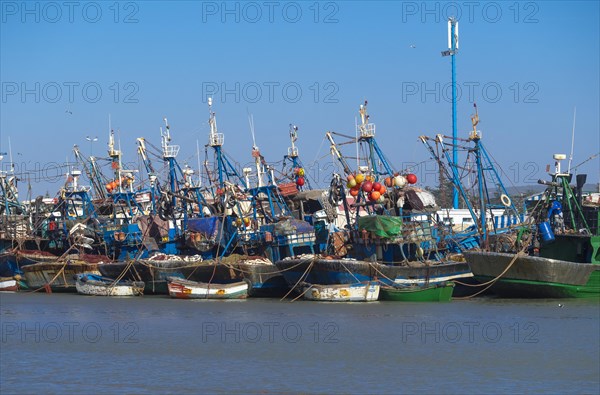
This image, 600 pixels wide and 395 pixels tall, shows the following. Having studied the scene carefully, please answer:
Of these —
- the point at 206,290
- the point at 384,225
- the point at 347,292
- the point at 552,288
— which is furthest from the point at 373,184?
the point at 552,288

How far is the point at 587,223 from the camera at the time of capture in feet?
110

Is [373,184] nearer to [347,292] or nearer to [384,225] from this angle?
[384,225]

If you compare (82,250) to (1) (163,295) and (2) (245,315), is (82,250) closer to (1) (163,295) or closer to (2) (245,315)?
(1) (163,295)

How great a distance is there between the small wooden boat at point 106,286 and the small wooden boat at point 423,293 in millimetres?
11207

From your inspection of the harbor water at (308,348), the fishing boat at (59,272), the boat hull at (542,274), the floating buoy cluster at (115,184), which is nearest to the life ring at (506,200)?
the boat hull at (542,274)

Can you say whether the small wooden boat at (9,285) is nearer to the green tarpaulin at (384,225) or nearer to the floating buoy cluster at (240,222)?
the floating buoy cluster at (240,222)

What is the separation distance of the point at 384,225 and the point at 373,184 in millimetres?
2420

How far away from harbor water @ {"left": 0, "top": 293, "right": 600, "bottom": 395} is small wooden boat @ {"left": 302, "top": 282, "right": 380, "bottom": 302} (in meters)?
0.61

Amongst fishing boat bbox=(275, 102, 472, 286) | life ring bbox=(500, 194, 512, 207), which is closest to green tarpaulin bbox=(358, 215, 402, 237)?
fishing boat bbox=(275, 102, 472, 286)

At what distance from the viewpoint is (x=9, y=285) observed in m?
44.3

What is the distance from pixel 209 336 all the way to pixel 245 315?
156 inches

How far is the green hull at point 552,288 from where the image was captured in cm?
3100

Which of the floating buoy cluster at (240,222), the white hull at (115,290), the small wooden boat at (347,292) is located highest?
the floating buoy cluster at (240,222)

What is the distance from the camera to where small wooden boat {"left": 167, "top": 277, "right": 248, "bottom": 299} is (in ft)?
118
